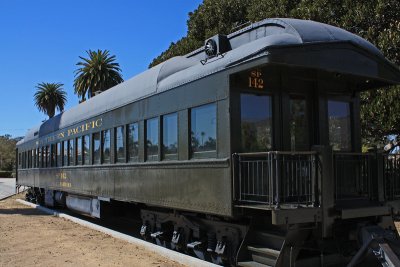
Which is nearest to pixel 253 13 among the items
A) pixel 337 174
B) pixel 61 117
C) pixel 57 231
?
pixel 61 117

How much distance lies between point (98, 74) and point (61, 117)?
27.4 m

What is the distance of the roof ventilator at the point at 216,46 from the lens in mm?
8016

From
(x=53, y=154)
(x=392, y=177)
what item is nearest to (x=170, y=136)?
(x=392, y=177)

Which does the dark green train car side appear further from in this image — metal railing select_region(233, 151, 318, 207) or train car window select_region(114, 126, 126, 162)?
train car window select_region(114, 126, 126, 162)

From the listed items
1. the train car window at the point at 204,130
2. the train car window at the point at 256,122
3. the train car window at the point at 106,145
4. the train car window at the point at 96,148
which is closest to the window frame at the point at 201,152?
the train car window at the point at 204,130

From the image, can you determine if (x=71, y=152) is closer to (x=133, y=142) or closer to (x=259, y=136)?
(x=133, y=142)

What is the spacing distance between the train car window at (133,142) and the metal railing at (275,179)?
3.69 meters

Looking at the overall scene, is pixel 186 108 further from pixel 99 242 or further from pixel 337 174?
pixel 99 242

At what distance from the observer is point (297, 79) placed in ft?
25.1

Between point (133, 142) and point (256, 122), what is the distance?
3.81m

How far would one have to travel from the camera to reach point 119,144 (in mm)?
11039

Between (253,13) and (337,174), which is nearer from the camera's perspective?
(337,174)

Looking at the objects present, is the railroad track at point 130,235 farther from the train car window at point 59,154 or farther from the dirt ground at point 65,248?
the train car window at point 59,154

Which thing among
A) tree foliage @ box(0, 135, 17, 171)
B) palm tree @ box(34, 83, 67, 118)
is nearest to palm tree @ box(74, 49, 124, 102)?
palm tree @ box(34, 83, 67, 118)
